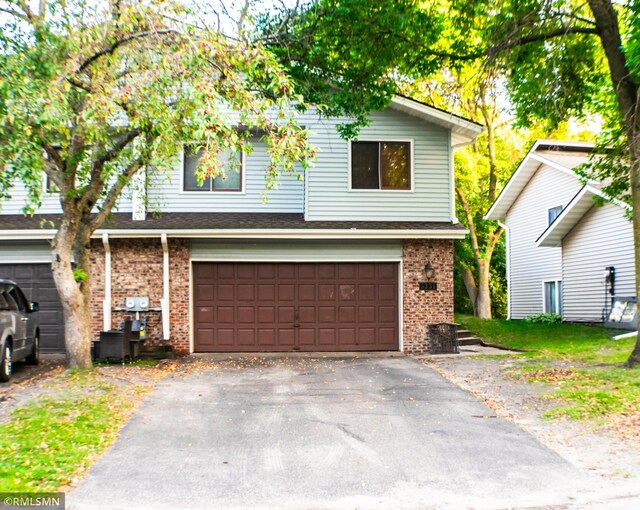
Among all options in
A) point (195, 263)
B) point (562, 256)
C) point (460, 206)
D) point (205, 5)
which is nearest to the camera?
point (205, 5)

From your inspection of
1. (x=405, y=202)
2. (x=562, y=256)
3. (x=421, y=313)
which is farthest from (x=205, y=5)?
(x=562, y=256)

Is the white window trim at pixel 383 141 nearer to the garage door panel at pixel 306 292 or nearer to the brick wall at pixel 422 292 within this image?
the brick wall at pixel 422 292

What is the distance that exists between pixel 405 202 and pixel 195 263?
535cm

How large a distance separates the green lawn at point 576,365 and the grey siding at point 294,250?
4.13 meters

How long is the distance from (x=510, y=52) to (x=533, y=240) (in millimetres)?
13940

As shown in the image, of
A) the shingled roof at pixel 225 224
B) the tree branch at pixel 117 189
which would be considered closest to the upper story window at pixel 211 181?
the shingled roof at pixel 225 224

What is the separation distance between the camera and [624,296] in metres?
18.4

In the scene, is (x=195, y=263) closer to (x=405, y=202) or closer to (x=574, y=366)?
(x=405, y=202)

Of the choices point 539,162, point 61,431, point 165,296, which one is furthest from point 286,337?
point 539,162

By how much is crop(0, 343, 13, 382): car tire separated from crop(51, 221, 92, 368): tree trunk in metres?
0.98

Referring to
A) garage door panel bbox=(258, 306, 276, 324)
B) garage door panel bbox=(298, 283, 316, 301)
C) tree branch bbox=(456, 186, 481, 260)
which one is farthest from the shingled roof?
tree branch bbox=(456, 186, 481, 260)

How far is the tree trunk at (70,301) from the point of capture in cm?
1107

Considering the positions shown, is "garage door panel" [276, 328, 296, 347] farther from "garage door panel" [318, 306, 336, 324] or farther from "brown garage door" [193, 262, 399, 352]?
"garage door panel" [318, 306, 336, 324]

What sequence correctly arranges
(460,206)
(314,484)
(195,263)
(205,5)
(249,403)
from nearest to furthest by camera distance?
(314,484)
(249,403)
(205,5)
(195,263)
(460,206)
